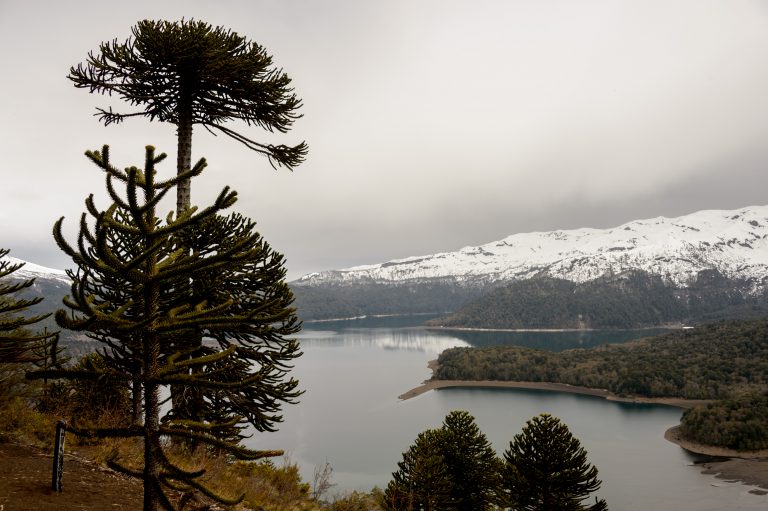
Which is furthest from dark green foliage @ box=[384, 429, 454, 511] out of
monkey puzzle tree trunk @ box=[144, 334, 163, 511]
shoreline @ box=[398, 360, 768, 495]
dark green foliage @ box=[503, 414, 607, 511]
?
shoreline @ box=[398, 360, 768, 495]

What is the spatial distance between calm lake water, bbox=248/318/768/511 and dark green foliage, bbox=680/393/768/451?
18.4 ft

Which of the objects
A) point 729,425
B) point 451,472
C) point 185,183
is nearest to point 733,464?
point 729,425

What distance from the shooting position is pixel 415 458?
82.8ft

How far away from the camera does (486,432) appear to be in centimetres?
7388

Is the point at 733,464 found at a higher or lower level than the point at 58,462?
lower

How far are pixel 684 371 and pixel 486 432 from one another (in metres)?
80.7

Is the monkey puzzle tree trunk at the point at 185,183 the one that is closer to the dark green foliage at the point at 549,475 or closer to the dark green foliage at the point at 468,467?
the dark green foliage at the point at 468,467

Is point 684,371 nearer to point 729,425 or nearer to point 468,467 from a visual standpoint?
point 729,425

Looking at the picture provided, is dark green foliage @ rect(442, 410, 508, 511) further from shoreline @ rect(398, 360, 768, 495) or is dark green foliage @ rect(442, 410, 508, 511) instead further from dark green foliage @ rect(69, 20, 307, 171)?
shoreline @ rect(398, 360, 768, 495)

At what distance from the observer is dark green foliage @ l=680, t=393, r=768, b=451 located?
246ft

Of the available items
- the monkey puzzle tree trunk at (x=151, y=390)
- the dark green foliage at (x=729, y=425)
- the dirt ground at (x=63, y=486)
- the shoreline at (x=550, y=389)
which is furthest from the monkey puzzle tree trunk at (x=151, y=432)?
the shoreline at (x=550, y=389)

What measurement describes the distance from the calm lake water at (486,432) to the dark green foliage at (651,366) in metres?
10.4

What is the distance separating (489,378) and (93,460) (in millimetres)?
130918

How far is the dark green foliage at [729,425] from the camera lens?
7488cm
